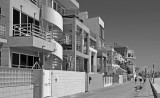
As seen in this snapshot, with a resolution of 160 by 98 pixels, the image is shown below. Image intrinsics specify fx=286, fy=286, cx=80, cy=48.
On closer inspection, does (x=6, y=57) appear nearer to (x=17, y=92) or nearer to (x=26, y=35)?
(x=26, y=35)

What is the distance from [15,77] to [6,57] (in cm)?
390

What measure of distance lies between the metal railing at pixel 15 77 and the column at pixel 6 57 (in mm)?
2378

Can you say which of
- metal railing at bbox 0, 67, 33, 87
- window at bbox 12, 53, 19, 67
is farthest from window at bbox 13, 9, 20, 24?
Answer: metal railing at bbox 0, 67, 33, 87

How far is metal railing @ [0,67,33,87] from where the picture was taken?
14.4 m

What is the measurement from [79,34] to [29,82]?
57.0 ft

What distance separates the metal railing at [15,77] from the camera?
14.4m

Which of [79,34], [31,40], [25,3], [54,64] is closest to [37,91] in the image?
[31,40]

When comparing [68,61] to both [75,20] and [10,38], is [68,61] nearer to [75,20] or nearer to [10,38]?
[75,20]

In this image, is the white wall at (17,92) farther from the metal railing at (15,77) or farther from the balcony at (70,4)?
the balcony at (70,4)

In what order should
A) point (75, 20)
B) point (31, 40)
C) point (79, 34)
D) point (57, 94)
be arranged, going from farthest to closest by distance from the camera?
1. point (79, 34)
2. point (75, 20)
3. point (57, 94)
4. point (31, 40)

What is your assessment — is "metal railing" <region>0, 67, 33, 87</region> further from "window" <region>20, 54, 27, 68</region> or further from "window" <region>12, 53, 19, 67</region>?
"window" <region>20, 54, 27, 68</region>

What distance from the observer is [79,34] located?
1344 inches

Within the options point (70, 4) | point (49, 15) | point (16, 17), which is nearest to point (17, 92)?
point (16, 17)

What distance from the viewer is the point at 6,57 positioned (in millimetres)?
19188
